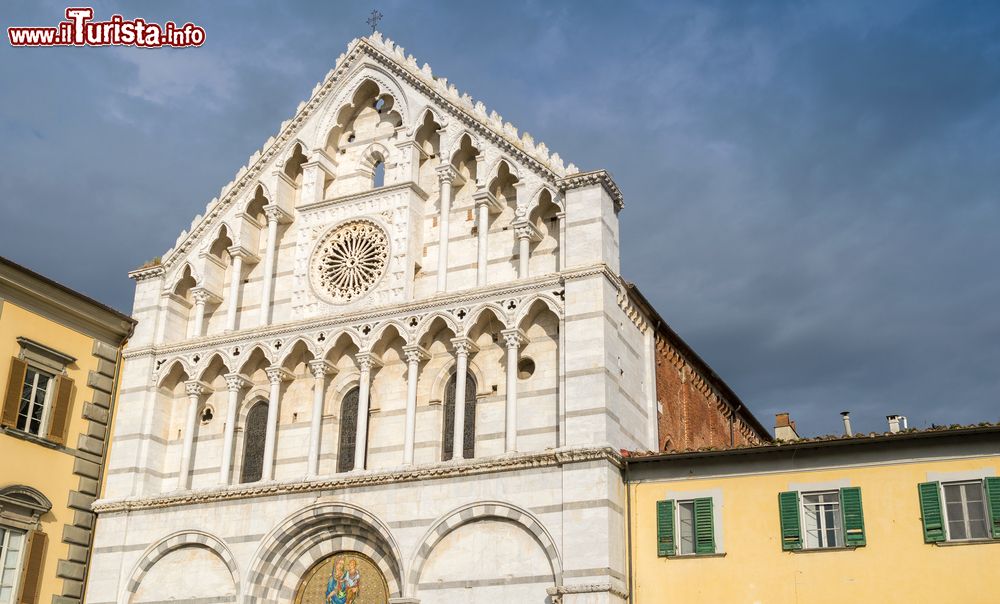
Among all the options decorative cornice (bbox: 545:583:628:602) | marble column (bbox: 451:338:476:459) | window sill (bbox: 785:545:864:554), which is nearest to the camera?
window sill (bbox: 785:545:864:554)

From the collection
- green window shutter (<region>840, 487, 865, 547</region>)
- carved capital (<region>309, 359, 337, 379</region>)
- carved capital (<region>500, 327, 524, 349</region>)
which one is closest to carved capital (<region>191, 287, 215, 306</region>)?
carved capital (<region>309, 359, 337, 379</region>)

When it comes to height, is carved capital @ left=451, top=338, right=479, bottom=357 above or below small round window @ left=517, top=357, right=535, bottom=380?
above

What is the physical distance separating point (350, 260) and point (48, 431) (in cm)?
734

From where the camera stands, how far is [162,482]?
2608 centimetres

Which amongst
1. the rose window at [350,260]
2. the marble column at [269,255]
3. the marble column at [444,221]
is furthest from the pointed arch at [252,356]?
the marble column at [444,221]

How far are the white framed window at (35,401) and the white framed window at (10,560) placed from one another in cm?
213

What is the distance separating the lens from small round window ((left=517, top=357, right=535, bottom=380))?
2320 centimetres

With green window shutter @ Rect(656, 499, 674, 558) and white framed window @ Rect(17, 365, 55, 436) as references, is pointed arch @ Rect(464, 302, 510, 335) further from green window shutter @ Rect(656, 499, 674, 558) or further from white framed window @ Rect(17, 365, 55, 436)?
white framed window @ Rect(17, 365, 55, 436)

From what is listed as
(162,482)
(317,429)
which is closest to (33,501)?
(162,482)

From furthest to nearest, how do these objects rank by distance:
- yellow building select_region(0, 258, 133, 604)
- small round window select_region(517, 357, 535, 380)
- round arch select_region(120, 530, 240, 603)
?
round arch select_region(120, 530, 240, 603)
yellow building select_region(0, 258, 133, 604)
small round window select_region(517, 357, 535, 380)

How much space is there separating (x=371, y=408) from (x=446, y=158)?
18.8 ft

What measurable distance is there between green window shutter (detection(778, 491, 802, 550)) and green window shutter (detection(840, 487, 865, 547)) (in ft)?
2.49

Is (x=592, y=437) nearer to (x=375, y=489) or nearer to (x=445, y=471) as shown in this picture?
(x=445, y=471)

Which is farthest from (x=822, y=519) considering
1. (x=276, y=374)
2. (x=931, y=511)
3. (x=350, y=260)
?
(x=276, y=374)
